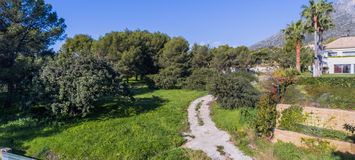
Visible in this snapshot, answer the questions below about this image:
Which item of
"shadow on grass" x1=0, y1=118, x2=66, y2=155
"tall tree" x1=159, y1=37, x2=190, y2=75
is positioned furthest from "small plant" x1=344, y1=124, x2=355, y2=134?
"tall tree" x1=159, y1=37, x2=190, y2=75

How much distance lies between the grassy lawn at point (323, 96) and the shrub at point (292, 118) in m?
1.75

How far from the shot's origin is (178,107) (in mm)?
26562

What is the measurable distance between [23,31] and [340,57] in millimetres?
37426

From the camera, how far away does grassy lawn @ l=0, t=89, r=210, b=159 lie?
15.4m

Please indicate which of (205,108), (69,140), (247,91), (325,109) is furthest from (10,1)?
(325,109)

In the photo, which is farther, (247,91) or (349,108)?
(247,91)

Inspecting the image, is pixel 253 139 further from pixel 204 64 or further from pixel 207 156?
pixel 204 64

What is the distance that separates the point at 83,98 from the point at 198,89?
21708 millimetres

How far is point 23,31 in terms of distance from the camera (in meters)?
27.4

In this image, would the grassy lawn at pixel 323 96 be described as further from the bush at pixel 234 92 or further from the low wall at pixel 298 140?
the low wall at pixel 298 140

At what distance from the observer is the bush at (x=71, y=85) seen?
20219 mm

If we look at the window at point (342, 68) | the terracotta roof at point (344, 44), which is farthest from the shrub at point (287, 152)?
the terracotta roof at point (344, 44)

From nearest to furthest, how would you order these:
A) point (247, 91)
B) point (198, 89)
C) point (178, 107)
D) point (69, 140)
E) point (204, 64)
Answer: point (69, 140) < point (247, 91) < point (178, 107) < point (198, 89) < point (204, 64)

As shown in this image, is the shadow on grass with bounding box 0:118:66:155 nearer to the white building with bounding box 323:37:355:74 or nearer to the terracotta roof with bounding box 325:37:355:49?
the white building with bounding box 323:37:355:74
